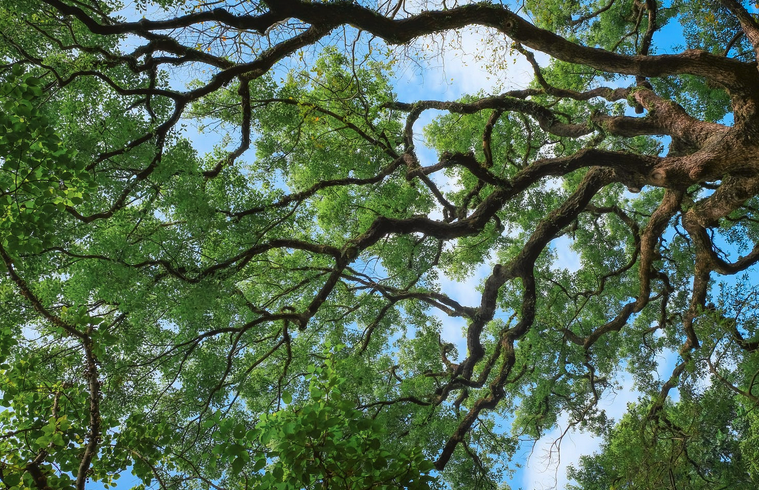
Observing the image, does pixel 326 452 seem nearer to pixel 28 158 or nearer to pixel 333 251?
pixel 28 158

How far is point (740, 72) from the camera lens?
593 cm

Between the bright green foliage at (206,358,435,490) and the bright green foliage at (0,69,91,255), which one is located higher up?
the bright green foliage at (0,69,91,255)

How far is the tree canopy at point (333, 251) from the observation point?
365 cm

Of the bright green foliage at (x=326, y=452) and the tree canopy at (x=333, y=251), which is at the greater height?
the tree canopy at (x=333, y=251)

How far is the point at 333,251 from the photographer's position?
8195 mm

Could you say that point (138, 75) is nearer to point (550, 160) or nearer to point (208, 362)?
point (208, 362)

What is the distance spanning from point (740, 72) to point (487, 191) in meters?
7.13

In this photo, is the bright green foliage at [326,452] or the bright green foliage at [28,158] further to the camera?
the bright green foliage at [28,158]

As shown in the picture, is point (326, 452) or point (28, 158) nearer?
point (326, 452)

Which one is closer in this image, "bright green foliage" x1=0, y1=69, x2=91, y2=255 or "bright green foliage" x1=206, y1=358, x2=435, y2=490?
"bright green foliage" x1=206, y1=358, x2=435, y2=490

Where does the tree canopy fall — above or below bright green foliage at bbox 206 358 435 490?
above

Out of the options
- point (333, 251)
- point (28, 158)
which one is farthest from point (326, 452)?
point (333, 251)

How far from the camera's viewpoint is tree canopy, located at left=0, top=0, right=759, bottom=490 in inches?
144

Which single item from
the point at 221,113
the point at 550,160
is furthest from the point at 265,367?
the point at 550,160
